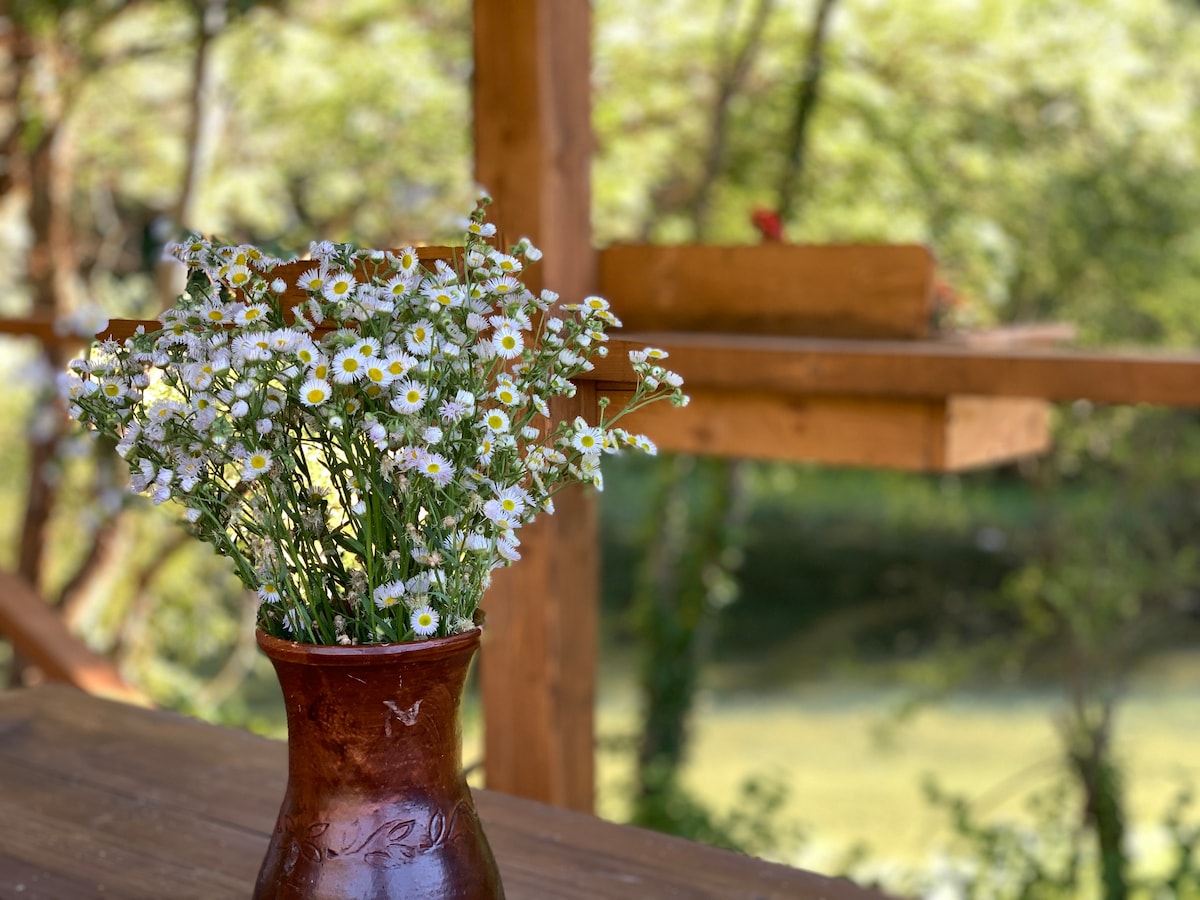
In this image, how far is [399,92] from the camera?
15.9 ft

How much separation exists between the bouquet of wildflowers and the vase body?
0.02 meters

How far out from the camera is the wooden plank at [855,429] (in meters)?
1.75

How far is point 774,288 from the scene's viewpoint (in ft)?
6.28

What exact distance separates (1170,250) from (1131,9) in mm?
962

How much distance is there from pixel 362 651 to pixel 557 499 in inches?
42.3

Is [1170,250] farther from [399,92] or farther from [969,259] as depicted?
[399,92]

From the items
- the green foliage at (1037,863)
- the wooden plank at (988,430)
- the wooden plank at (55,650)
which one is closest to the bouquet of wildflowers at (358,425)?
the wooden plank at (988,430)

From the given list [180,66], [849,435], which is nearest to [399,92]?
[180,66]

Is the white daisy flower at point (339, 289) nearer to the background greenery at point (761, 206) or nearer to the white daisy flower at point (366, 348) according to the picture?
the white daisy flower at point (366, 348)

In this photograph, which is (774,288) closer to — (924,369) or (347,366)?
(924,369)

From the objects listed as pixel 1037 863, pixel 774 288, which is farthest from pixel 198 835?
pixel 1037 863

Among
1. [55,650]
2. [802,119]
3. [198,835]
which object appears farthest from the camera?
[802,119]

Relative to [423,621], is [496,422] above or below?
above

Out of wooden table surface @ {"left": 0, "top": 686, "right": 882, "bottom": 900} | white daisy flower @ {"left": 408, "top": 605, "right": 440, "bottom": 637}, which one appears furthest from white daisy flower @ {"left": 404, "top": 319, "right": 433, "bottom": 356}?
wooden table surface @ {"left": 0, "top": 686, "right": 882, "bottom": 900}
